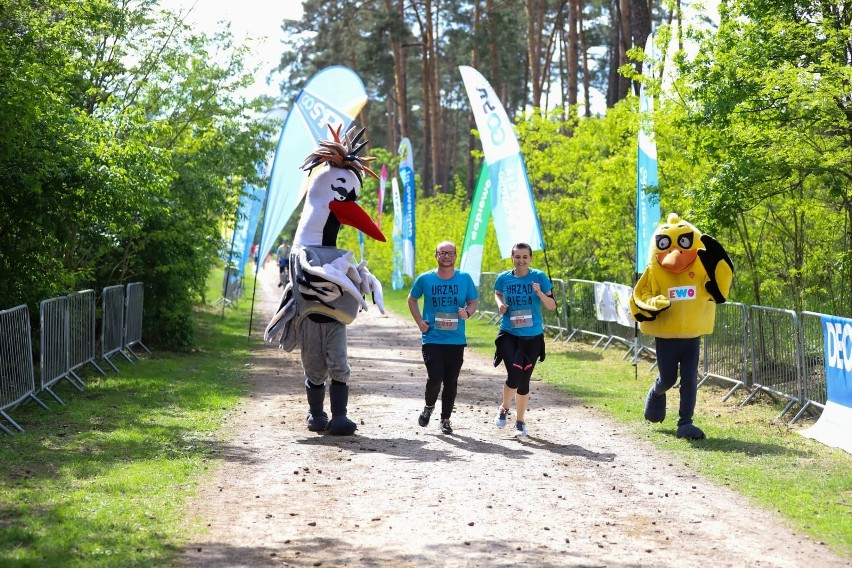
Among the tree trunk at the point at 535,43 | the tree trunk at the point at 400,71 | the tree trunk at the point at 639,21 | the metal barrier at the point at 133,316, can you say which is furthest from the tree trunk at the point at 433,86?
the metal barrier at the point at 133,316

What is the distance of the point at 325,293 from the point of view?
34.1 ft

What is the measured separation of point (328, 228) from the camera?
10.9 metres

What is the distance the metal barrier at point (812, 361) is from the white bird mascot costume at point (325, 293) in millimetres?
4264

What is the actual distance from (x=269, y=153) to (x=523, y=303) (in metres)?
12.9

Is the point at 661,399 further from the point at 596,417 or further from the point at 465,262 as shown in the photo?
the point at 465,262

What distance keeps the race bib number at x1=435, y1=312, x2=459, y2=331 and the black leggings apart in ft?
1.78

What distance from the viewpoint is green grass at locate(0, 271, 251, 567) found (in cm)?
626

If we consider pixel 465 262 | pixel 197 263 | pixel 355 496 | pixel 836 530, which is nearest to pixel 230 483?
pixel 355 496

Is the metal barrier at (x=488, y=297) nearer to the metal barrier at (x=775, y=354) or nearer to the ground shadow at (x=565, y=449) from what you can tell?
the metal barrier at (x=775, y=354)

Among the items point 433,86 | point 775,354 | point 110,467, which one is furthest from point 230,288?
point 110,467

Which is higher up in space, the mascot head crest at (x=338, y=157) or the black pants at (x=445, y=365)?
the mascot head crest at (x=338, y=157)

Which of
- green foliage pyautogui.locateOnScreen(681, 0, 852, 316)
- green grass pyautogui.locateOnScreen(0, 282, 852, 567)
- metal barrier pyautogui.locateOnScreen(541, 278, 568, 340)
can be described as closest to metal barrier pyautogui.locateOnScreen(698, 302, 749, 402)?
green grass pyautogui.locateOnScreen(0, 282, 852, 567)

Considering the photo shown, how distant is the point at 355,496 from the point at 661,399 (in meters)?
4.29

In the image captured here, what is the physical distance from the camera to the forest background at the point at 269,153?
11.2 metres
